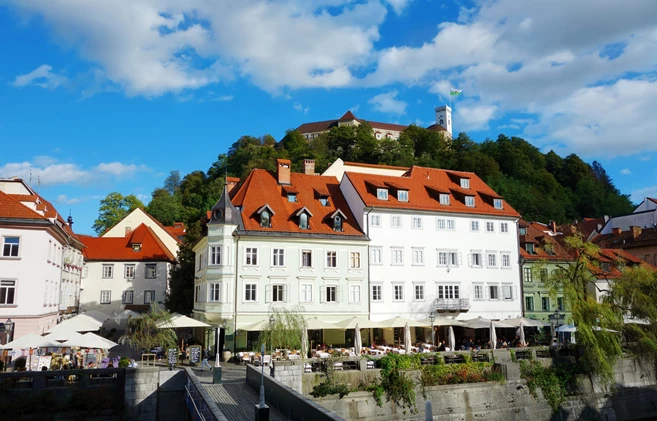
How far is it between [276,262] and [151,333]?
29.4 ft

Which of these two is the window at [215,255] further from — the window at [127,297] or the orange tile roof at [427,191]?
the window at [127,297]

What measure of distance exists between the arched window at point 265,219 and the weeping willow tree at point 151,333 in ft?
27.8

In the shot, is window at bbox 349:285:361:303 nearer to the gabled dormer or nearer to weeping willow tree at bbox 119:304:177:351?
the gabled dormer

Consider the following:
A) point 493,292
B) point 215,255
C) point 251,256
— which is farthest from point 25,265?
point 493,292

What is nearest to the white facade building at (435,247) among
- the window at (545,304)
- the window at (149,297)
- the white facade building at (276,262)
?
the white facade building at (276,262)

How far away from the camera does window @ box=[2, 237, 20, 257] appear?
33.1 m

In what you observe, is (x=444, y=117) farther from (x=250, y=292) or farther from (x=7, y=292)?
(x=7, y=292)

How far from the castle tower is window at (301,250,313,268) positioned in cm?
14363

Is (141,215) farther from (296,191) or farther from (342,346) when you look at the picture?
(342,346)

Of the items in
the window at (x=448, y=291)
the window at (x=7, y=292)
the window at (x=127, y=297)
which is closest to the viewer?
the window at (x=7, y=292)

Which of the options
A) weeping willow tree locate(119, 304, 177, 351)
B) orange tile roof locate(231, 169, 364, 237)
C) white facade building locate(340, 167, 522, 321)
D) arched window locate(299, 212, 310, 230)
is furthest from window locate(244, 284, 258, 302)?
white facade building locate(340, 167, 522, 321)

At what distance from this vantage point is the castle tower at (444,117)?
176 m

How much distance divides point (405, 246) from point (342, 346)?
8588 millimetres

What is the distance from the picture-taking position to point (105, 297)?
54.5m
